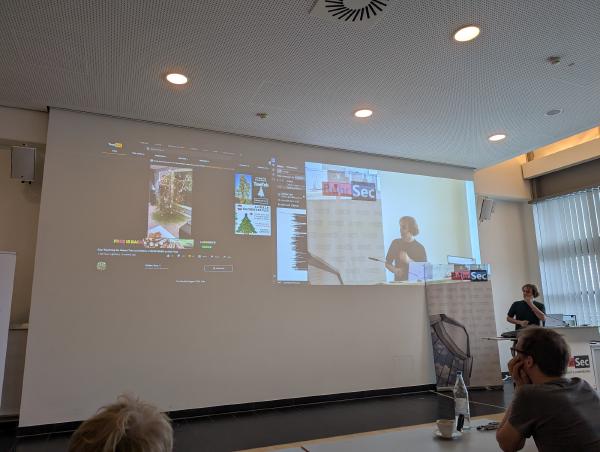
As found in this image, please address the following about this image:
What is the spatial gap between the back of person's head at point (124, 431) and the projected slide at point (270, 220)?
402 centimetres

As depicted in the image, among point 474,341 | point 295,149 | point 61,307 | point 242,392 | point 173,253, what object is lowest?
point 242,392

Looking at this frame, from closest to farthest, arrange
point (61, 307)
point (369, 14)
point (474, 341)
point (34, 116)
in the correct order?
point (369, 14) → point (61, 307) → point (34, 116) → point (474, 341)

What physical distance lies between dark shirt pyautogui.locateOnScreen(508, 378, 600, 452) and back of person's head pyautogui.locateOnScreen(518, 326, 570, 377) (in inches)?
2.0

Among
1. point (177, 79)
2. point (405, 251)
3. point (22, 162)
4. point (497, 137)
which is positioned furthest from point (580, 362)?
point (22, 162)

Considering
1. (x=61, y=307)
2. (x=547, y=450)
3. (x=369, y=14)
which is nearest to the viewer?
(x=547, y=450)

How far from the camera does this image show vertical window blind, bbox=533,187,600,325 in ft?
21.4

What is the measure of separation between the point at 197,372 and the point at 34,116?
322cm

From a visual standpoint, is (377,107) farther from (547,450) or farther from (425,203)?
(547,450)

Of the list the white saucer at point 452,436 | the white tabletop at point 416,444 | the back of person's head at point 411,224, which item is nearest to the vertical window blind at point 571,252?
the back of person's head at point 411,224

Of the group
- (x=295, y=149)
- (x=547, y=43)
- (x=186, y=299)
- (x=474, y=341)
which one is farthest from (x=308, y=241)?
(x=547, y=43)

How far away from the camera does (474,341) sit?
6.05 m

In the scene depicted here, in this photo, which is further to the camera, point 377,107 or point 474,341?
point 474,341

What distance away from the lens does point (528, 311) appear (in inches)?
225

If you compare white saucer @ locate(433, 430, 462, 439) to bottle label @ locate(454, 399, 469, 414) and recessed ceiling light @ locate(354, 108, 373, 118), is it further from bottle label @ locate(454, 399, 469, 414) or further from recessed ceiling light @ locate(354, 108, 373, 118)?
recessed ceiling light @ locate(354, 108, 373, 118)
